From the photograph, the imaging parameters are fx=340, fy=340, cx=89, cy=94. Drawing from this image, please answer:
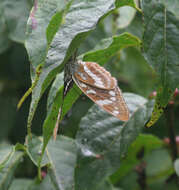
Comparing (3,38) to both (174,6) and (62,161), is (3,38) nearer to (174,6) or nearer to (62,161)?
(62,161)

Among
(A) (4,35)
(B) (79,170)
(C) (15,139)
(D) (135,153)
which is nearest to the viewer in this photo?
(B) (79,170)

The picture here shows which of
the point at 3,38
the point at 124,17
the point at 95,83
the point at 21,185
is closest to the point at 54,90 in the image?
the point at 95,83

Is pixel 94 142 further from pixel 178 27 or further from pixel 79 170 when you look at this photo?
pixel 178 27

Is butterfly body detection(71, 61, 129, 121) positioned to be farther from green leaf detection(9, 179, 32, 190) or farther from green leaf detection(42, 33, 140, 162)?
green leaf detection(9, 179, 32, 190)

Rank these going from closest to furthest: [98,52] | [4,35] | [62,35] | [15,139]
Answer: [62,35]
[98,52]
[4,35]
[15,139]

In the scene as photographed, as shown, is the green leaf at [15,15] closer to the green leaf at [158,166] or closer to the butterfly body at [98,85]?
the butterfly body at [98,85]

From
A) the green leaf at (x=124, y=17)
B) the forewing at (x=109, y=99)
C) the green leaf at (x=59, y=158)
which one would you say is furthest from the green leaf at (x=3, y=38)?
the forewing at (x=109, y=99)

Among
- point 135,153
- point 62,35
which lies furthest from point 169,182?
point 62,35

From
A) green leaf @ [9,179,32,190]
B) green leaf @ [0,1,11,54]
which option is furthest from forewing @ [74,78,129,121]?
green leaf @ [0,1,11,54]
